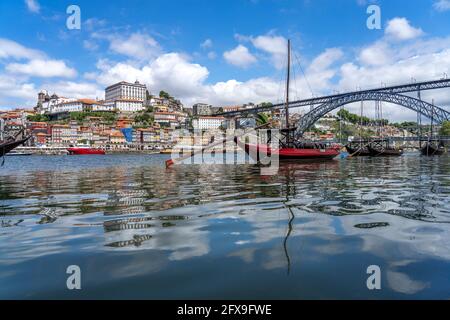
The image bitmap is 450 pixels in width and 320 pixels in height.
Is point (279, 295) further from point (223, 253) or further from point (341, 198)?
point (341, 198)

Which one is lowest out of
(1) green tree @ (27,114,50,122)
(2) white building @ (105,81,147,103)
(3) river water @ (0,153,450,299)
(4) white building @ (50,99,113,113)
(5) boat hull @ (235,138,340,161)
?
(3) river water @ (0,153,450,299)

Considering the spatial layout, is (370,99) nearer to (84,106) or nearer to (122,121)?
(122,121)

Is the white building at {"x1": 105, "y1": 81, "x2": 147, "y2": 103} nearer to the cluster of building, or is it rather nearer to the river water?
the cluster of building

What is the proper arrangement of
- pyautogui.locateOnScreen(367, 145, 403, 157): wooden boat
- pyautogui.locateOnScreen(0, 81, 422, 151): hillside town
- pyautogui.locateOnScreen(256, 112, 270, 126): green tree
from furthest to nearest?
pyautogui.locateOnScreen(0, 81, 422, 151): hillside town < pyautogui.locateOnScreen(256, 112, 270, 126): green tree < pyautogui.locateOnScreen(367, 145, 403, 157): wooden boat

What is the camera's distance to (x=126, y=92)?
6718 inches

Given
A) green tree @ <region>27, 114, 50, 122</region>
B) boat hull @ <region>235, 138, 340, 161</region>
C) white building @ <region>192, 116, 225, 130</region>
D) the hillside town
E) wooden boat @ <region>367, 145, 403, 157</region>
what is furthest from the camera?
green tree @ <region>27, 114, 50, 122</region>

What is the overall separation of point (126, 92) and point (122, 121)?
31.3 meters

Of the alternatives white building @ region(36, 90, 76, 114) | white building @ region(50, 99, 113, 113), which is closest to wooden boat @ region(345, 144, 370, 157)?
white building @ region(50, 99, 113, 113)

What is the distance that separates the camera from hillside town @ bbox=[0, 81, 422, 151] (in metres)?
125

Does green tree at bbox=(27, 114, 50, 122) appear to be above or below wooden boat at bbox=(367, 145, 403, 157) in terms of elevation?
above

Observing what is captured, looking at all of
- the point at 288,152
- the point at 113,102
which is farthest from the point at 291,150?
the point at 113,102

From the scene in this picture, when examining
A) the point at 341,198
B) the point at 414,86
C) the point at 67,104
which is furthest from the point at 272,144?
the point at 67,104

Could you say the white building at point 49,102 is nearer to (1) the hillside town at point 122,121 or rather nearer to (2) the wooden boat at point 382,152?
(1) the hillside town at point 122,121
